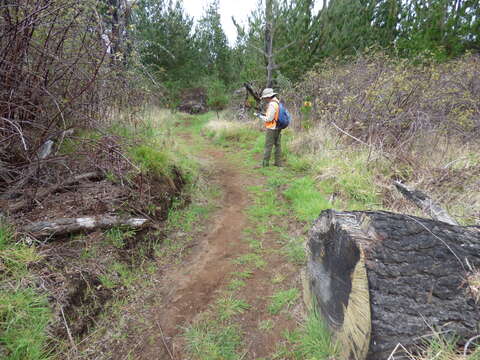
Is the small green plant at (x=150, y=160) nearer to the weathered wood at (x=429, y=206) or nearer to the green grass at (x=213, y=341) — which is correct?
the green grass at (x=213, y=341)

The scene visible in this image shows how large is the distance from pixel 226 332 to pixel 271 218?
6.62 ft

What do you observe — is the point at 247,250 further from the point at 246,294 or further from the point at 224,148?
the point at 224,148

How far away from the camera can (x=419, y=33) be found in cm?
825

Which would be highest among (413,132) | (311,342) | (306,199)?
(413,132)

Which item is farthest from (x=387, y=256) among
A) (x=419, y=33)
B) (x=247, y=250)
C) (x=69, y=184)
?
(x=419, y=33)

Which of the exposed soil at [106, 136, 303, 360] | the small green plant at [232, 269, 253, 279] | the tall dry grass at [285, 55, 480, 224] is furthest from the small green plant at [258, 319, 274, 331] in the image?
the tall dry grass at [285, 55, 480, 224]

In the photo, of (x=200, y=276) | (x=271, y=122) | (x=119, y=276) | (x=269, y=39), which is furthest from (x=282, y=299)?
(x=269, y=39)

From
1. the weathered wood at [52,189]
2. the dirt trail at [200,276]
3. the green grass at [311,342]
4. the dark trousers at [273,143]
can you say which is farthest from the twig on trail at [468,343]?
the dark trousers at [273,143]

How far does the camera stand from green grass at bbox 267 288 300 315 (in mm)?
2305

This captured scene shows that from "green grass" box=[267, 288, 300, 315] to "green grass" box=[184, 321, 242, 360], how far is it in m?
0.38

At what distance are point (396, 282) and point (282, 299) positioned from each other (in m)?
1.22

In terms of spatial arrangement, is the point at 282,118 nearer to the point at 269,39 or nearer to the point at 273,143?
the point at 273,143

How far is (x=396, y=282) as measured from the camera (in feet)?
4.58

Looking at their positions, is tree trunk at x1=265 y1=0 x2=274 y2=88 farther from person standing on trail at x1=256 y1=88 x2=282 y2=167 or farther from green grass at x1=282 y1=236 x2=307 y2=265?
green grass at x1=282 y1=236 x2=307 y2=265
